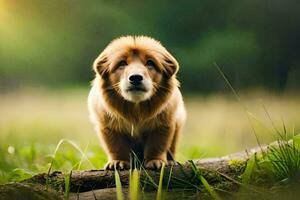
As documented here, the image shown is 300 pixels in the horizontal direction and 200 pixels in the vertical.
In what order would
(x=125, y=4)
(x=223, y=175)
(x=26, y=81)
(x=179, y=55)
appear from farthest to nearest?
(x=179, y=55), (x=26, y=81), (x=125, y=4), (x=223, y=175)

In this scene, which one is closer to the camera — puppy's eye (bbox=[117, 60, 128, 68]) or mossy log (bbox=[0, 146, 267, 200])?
mossy log (bbox=[0, 146, 267, 200])

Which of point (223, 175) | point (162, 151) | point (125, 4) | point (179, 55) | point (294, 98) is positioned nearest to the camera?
point (223, 175)

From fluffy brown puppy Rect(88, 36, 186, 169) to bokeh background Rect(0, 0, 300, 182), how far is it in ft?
3.40

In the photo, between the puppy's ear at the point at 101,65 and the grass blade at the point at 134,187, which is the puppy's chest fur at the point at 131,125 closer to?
the puppy's ear at the point at 101,65

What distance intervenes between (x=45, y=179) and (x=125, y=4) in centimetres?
304

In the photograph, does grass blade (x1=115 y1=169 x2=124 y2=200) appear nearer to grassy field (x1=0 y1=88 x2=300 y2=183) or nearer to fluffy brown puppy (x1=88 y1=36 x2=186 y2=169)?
fluffy brown puppy (x1=88 y1=36 x2=186 y2=169)

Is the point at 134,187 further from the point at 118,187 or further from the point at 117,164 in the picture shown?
the point at 117,164

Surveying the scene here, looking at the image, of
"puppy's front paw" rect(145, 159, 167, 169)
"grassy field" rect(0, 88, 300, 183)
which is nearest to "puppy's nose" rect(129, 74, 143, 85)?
"puppy's front paw" rect(145, 159, 167, 169)

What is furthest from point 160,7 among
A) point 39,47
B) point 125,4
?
point 39,47

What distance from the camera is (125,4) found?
7.41 m

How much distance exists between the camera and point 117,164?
5.41m

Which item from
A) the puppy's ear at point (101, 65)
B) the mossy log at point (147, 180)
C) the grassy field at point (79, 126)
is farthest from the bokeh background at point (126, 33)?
the mossy log at point (147, 180)

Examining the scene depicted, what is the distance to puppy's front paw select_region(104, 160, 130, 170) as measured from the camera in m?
5.23

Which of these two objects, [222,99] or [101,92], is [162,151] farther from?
[222,99]
